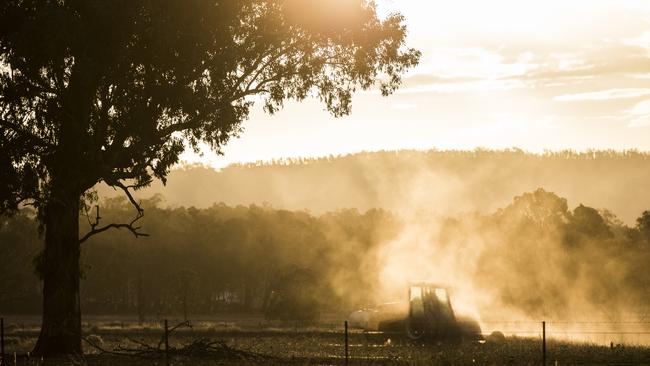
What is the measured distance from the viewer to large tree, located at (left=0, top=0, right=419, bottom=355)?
86.1ft

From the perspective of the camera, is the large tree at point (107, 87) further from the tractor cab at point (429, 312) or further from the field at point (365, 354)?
the tractor cab at point (429, 312)

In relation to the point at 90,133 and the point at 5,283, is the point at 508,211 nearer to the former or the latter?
the point at 5,283

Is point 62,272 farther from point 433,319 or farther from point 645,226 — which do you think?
point 645,226

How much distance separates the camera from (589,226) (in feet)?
244

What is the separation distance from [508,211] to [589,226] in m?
12.2

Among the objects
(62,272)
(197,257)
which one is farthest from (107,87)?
(197,257)

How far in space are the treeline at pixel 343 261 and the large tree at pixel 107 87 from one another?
24.8 metres

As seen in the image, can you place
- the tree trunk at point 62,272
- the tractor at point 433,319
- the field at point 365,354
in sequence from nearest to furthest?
the field at point 365,354
the tree trunk at point 62,272
the tractor at point 433,319

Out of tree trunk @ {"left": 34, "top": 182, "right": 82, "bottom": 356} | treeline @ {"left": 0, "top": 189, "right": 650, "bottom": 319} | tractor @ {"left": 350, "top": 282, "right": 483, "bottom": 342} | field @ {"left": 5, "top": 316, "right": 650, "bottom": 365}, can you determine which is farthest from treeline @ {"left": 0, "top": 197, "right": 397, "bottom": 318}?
tree trunk @ {"left": 34, "top": 182, "right": 82, "bottom": 356}

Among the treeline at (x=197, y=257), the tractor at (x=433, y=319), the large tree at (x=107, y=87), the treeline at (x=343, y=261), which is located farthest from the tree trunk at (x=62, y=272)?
the treeline at (x=197, y=257)

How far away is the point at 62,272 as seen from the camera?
96.4 feet

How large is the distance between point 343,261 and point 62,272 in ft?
198

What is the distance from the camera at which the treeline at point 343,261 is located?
67.8 meters

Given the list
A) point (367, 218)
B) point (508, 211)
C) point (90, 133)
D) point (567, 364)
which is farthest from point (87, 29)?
point (367, 218)
